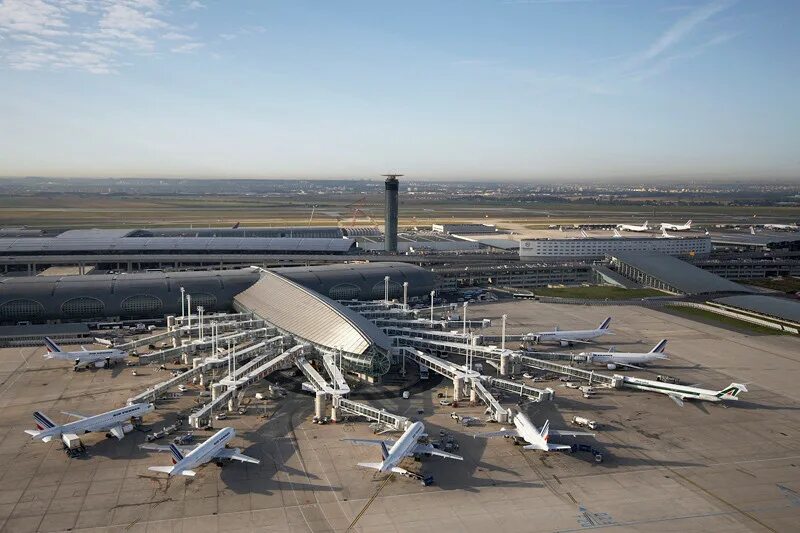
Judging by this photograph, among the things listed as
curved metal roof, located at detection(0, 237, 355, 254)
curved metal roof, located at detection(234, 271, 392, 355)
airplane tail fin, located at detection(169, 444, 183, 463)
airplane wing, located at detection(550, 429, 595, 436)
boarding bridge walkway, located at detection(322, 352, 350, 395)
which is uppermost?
curved metal roof, located at detection(0, 237, 355, 254)

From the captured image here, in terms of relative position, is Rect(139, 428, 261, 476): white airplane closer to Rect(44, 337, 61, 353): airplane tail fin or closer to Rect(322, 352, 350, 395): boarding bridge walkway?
Rect(322, 352, 350, 395): boarding bridge walkway

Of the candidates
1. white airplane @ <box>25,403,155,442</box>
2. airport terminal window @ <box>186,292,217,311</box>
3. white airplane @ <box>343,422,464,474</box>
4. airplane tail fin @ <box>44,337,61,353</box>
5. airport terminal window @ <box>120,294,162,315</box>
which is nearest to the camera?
white airplane @ <box>343,422,464,474</box>

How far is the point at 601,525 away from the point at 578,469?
8029mm

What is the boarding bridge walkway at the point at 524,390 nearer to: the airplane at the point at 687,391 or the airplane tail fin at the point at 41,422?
the airplane at the point at 687,391

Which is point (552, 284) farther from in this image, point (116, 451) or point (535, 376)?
point (116, 451)

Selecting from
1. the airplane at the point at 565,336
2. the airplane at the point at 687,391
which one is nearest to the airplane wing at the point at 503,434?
the airplane at the point at 687,391

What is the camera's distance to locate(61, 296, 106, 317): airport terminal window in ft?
291

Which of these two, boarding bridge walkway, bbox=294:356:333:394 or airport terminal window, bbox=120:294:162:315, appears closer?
boarding bridge walkway, bbox=294:356:333:394

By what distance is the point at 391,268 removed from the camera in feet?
369

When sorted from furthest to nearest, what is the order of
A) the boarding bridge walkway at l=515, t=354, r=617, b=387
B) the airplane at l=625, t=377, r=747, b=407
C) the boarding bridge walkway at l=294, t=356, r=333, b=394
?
the boarding bridge walkway at l=515, t=354, r=617, b=387, the airplane at l=625, t=377, r=747, b=407, the boarding bridge walkway at l=294, t=356, r=333, b=394

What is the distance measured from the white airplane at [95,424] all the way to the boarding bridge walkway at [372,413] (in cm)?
1641

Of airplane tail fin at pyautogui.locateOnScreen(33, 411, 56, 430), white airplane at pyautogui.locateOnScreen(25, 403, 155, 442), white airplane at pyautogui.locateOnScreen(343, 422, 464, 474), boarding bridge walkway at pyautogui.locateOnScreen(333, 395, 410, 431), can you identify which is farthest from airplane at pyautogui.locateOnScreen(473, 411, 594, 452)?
airplane tail fin at pyautogui.locateOnScreen(33, 411, 56, 430)

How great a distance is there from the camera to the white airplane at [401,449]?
44.0m

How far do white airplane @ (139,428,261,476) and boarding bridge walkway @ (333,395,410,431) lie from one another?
1048 centimetres
